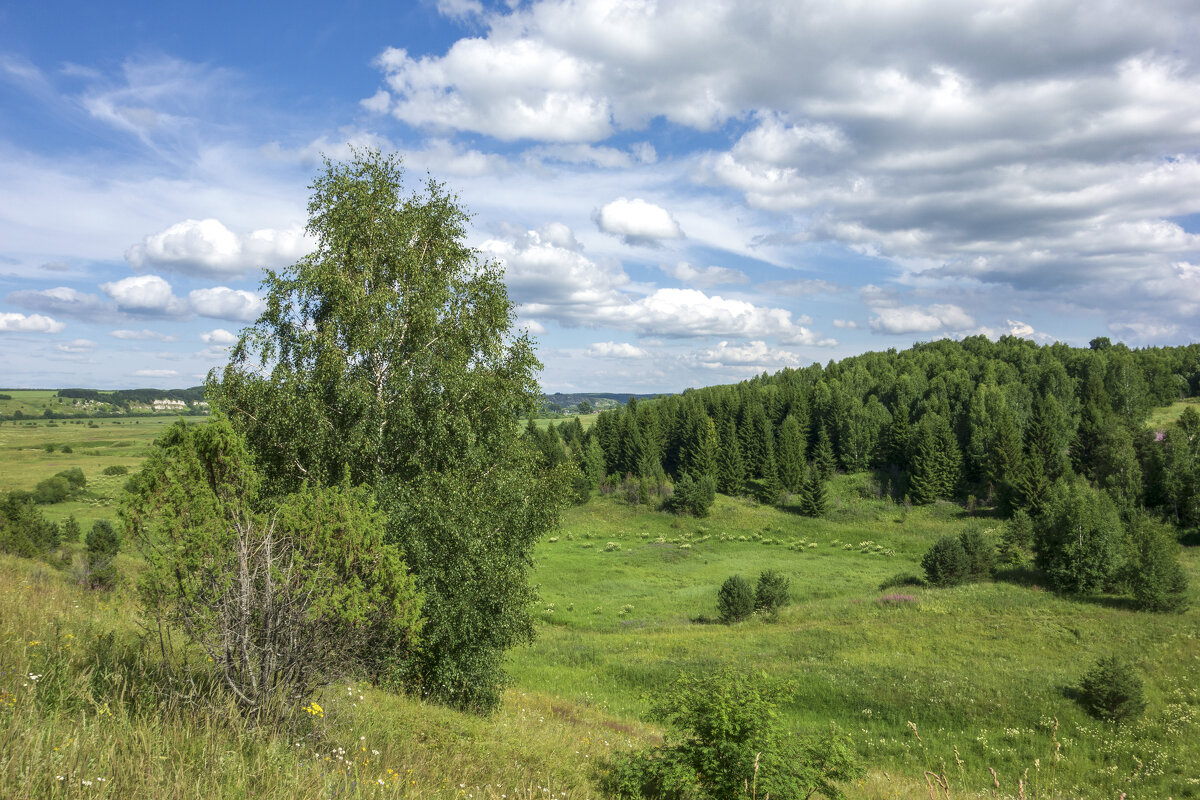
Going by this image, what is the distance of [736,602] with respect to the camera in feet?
124

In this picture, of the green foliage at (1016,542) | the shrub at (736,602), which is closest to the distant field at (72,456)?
the shrub at (736,602)

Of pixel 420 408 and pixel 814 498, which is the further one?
pixel 814 498

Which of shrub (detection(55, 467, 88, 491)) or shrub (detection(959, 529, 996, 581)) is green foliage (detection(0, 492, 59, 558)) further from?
shrub (detection(959, 529, 996, 581))

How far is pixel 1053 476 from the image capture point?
75.2 m

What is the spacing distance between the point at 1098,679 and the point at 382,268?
27.7m

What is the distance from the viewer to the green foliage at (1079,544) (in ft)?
132

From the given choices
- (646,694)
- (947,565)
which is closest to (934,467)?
(947,565)

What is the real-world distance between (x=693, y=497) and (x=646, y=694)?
217 ft

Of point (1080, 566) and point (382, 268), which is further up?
point (382, 268)

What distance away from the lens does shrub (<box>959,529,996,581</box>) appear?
4516 centimetres

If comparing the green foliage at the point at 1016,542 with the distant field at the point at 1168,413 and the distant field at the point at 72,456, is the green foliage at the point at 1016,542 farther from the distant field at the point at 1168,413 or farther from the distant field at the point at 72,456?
the distant field at the point at 72,456

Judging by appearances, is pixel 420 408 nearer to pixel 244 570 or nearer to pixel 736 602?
pixel 244 570

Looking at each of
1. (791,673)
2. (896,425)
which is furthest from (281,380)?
(896,425)

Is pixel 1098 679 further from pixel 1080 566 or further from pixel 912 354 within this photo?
pixel 912 354
